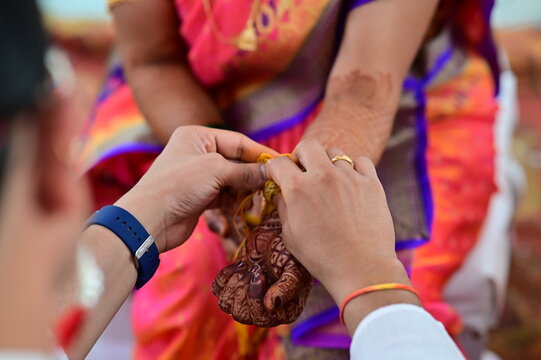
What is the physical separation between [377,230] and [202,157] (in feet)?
0.79

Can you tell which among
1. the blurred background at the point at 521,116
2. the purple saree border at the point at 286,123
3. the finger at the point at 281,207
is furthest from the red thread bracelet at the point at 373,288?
the blurred background at the point at 521,116

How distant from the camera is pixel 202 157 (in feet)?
2.96

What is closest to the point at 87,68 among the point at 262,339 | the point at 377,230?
the point at 262,339

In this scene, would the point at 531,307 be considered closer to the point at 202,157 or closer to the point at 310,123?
the point at 310,123

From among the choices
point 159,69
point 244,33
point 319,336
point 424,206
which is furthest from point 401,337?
point 159,69

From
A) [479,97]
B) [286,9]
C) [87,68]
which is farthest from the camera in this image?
[87,68]

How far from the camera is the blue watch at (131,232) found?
87 centimetres

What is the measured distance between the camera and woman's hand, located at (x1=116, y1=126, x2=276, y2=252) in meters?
0.89

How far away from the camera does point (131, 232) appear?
874 millimetres

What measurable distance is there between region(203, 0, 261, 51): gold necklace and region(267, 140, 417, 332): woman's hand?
0.27 metres

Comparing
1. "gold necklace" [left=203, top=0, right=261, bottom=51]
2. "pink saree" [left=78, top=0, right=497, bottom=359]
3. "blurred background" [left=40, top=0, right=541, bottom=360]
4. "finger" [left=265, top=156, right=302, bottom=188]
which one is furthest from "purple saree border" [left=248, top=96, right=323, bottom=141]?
"blurred background" [left=40, top=0, right=541, bottom=360]

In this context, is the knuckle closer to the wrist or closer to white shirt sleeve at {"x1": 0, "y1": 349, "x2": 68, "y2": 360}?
the wrist

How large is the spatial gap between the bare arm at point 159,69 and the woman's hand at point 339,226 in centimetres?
30

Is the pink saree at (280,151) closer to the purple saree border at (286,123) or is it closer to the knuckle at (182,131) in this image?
the purple saree border at (286,123)
